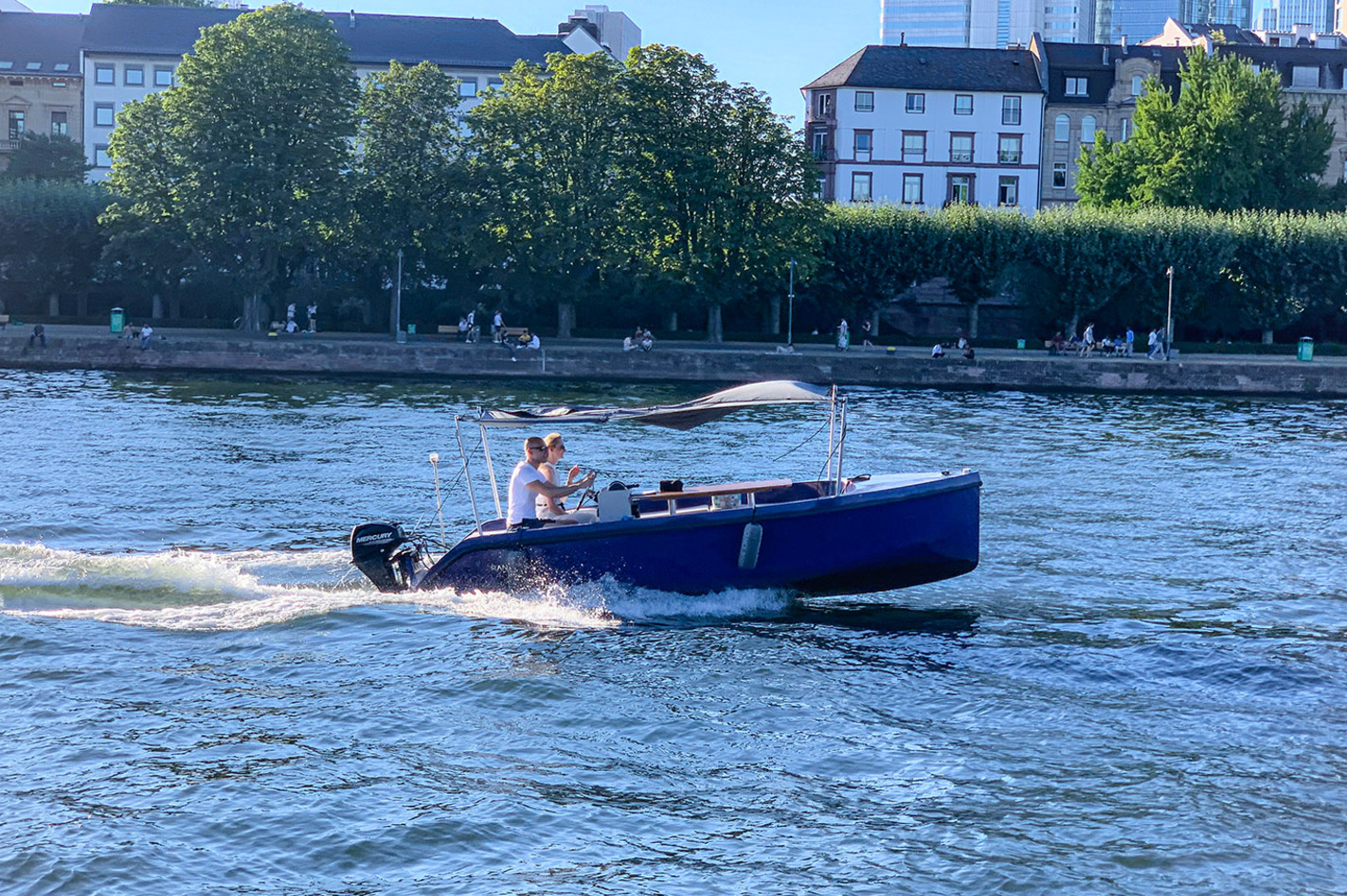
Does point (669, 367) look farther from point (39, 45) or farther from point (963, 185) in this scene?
point (39, 45)

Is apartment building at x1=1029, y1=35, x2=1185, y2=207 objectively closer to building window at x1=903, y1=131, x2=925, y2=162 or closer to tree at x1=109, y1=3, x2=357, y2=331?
building window at x1=903, y1=131, x2=925, y2=162

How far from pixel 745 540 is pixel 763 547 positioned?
0.78 ft

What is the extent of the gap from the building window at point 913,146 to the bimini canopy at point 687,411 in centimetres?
8208

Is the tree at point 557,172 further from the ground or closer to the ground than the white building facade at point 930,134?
closer to the ground

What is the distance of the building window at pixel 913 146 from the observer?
95.8 m

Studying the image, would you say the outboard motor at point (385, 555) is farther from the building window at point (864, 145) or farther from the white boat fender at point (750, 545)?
the building window at point (864, 145)

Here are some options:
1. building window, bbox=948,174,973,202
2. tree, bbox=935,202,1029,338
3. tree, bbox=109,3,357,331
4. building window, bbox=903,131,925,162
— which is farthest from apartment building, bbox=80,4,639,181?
tree, bbox=935,202,1029,338

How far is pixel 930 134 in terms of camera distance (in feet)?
314

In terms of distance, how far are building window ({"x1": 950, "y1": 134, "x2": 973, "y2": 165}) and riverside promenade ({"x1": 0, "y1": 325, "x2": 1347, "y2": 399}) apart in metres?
43.9

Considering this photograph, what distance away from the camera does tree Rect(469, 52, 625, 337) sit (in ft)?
204

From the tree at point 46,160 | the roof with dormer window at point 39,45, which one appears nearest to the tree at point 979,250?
the tree at point 46,160

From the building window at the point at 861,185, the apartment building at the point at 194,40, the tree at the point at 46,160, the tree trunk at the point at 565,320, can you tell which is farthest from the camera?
the apartment building at the point at 194,40

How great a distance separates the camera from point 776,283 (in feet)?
218

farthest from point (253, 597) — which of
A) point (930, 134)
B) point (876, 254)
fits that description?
point (930, 134)
